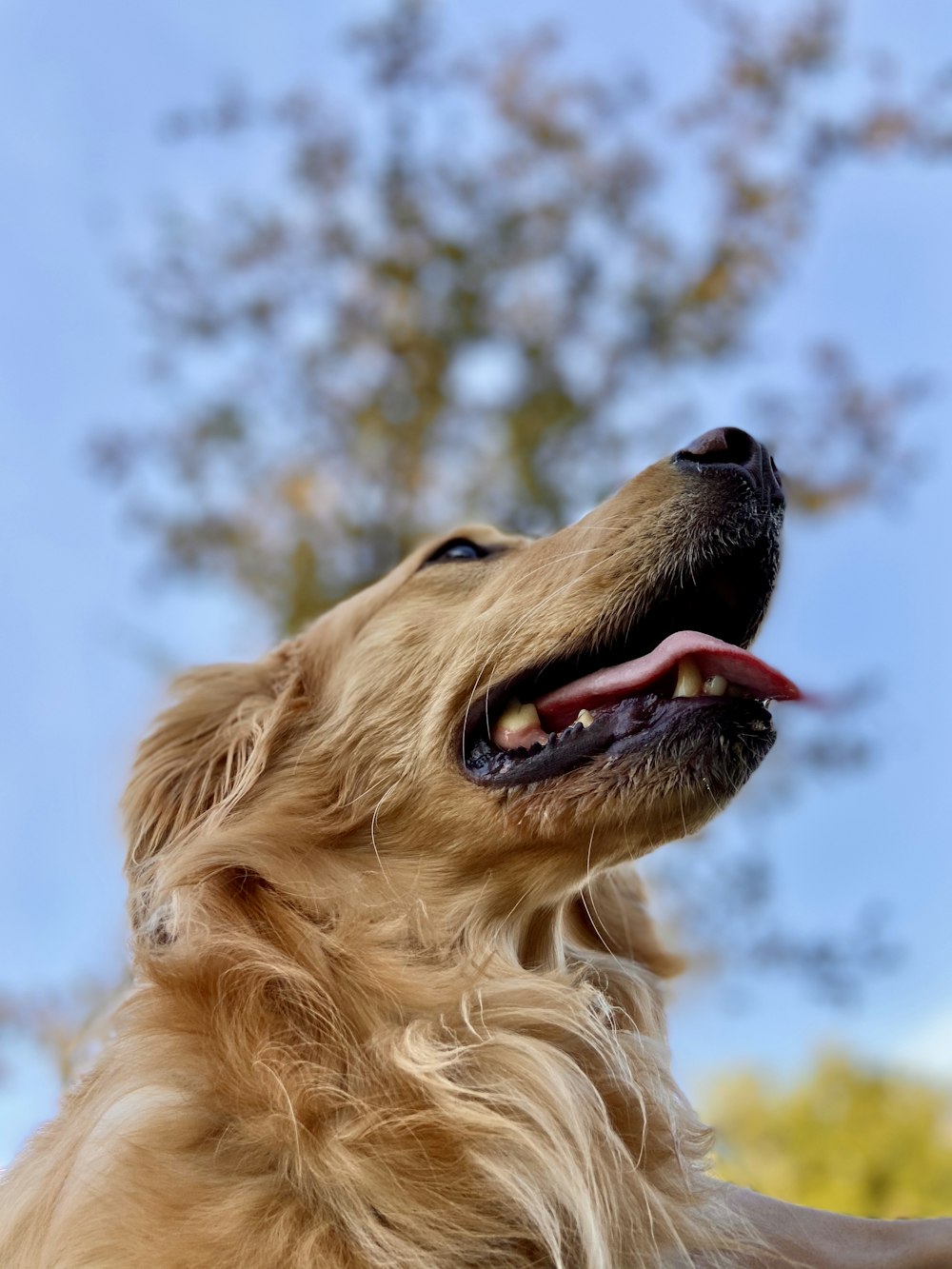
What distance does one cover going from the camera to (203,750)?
9.97 ft

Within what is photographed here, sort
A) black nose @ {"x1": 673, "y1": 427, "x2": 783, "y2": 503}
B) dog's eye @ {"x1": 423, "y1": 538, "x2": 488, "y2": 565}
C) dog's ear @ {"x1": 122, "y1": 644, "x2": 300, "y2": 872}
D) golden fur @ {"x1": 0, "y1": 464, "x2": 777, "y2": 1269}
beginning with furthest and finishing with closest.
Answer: dog's eye @ {"x1": 423, "y1": 538, "x2": 488, "y2": 565} < dog's ear @ {"x1": 122, "y1": 644, "x2": 300, "y2": 872} < black nose @ {"x1": 673, "y1": 427, "x2": 783, "y2": 503} < golden fur @ {"x1": 0, "y1": 464, "x2": 777, "y2": 1269}

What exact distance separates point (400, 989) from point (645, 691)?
84 cm

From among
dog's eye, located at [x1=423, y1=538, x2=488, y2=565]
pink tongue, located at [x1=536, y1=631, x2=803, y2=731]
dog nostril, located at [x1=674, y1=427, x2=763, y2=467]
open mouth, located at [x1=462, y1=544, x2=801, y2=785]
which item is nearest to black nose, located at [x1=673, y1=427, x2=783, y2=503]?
dog nostril, located at [x1=674, y1=427, x2=763, y2=467]

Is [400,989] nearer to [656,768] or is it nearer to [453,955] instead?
[453,955]

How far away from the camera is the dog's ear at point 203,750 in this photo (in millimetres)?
2900

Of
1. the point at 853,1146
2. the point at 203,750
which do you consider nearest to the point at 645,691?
the point at 203,750

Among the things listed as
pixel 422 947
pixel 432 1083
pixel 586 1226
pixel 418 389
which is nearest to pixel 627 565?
pixel 422 947

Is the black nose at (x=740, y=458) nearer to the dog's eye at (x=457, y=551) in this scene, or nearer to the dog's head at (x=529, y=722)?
the dog's head at (x=529, y=722)

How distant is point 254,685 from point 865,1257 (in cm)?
209

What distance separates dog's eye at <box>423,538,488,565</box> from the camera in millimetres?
3271

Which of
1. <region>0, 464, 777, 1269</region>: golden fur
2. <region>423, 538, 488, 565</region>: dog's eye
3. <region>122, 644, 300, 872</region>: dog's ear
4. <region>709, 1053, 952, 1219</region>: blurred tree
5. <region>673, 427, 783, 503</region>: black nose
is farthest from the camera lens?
<region>709, 1053, 952, 1219</region>: blurred tree

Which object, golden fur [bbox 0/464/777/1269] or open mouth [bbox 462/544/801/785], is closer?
golden fur [bbox 0/464/777/1269]

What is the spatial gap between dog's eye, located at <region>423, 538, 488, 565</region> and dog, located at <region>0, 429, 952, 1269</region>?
26 cm

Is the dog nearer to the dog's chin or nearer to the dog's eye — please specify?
the dog's chin
